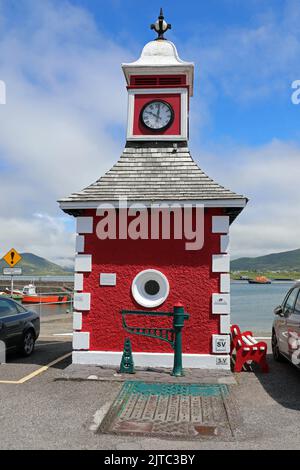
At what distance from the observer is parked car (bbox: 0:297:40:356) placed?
367 inches

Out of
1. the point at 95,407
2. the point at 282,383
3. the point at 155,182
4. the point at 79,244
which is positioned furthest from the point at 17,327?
the point at 282,383

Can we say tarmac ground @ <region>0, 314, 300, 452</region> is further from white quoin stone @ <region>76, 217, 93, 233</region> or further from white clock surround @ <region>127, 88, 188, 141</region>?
white clock surround @ <region>127, 88, 188, 141</region>

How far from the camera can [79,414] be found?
5777 millimetres

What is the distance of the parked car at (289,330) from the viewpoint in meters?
7.47

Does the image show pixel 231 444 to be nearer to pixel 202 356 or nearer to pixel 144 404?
pixel 144 404

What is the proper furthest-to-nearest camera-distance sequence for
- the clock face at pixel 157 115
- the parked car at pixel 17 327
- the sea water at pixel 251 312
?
the sea water at pixel 251 312 → the clock face at pixel 157 115 → the parked car at pixel 17 327

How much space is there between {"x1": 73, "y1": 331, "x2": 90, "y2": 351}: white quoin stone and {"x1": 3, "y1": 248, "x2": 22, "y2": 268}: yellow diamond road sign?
847 cm

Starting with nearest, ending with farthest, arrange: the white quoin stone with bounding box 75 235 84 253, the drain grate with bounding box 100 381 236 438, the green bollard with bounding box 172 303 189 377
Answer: the drain grate with bounding box 100 381 236 438, the green bollard with bounding box 172 303 189 377, the white quoin stone with bounding box 75 235 84 253

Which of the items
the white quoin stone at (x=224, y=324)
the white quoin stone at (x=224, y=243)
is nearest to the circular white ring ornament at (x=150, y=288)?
the white quoin stone at (x=224, y=324)

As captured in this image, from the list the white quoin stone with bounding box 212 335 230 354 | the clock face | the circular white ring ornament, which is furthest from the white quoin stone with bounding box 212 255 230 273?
the clock face

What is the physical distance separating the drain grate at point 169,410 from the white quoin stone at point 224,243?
263 cm

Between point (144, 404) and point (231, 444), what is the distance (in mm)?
1752

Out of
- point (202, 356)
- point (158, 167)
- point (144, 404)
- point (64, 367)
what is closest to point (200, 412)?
point (144, 404)

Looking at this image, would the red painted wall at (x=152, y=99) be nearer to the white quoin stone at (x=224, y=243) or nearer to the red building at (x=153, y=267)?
the red building at (x=153, y=267)
